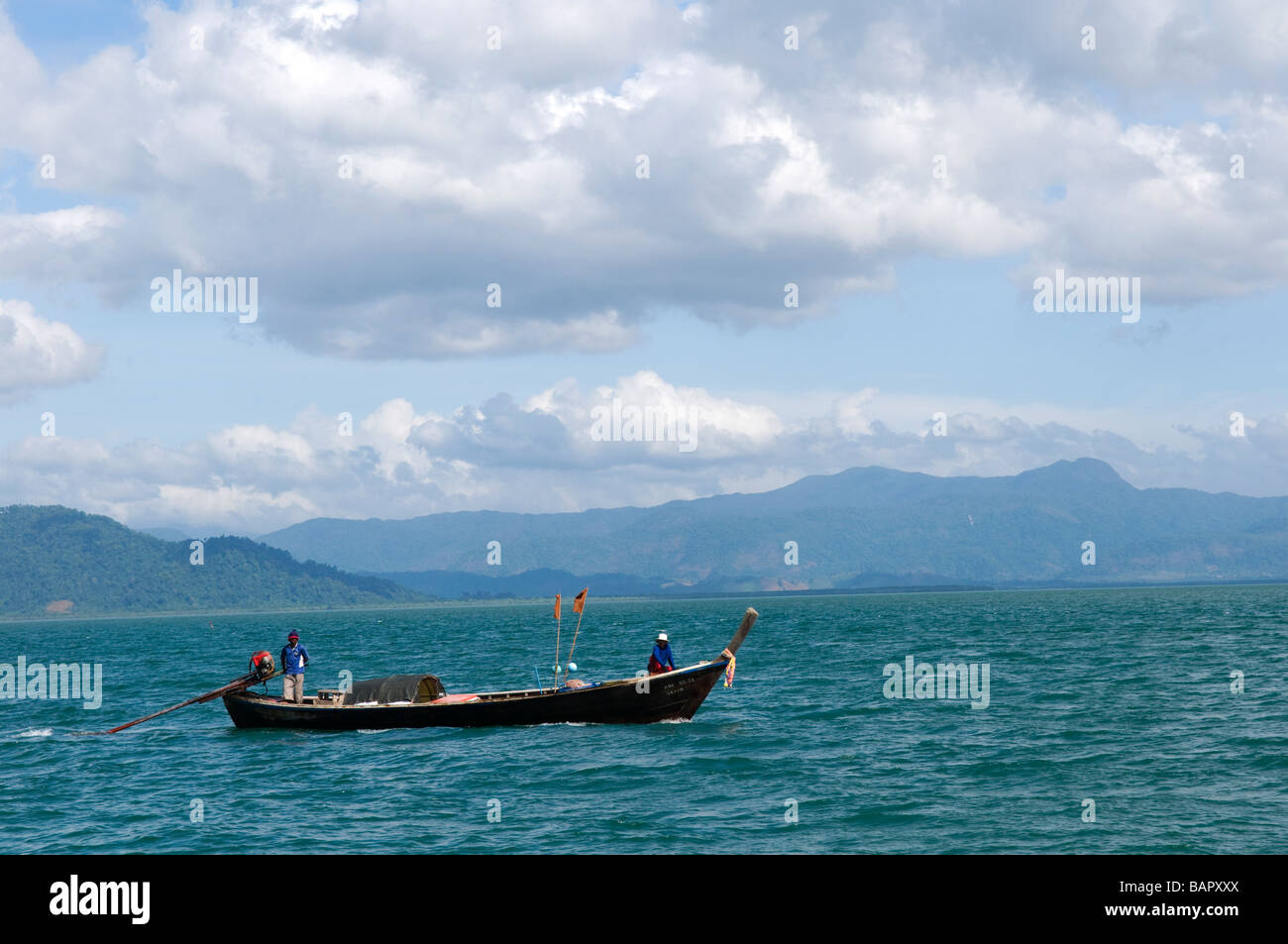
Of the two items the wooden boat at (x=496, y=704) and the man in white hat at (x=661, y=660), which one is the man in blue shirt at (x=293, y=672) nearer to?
the wooden boat at (x=496, y=704)

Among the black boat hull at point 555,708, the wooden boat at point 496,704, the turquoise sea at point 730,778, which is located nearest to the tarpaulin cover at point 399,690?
the wooden boat at point 496,704

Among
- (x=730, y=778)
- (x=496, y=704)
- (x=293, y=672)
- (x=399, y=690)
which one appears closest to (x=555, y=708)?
(x=496, y=704)

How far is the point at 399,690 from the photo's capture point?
38.2 meters

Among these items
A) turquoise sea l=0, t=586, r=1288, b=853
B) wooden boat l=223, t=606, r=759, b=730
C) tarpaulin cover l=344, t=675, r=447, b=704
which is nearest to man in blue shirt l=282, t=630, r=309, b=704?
wooden boat l=223, t=606, r=759, b=730

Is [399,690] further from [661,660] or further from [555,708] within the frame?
[661,660]

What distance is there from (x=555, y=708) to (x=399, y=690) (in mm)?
5713

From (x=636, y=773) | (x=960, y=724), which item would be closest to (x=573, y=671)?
(x=960, y=724)

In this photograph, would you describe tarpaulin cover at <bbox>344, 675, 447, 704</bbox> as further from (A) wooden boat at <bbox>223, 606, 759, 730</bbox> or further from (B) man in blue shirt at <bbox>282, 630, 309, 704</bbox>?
(B) man in blue shirt at <bbox>282, 630, 309, 704</bbox>
